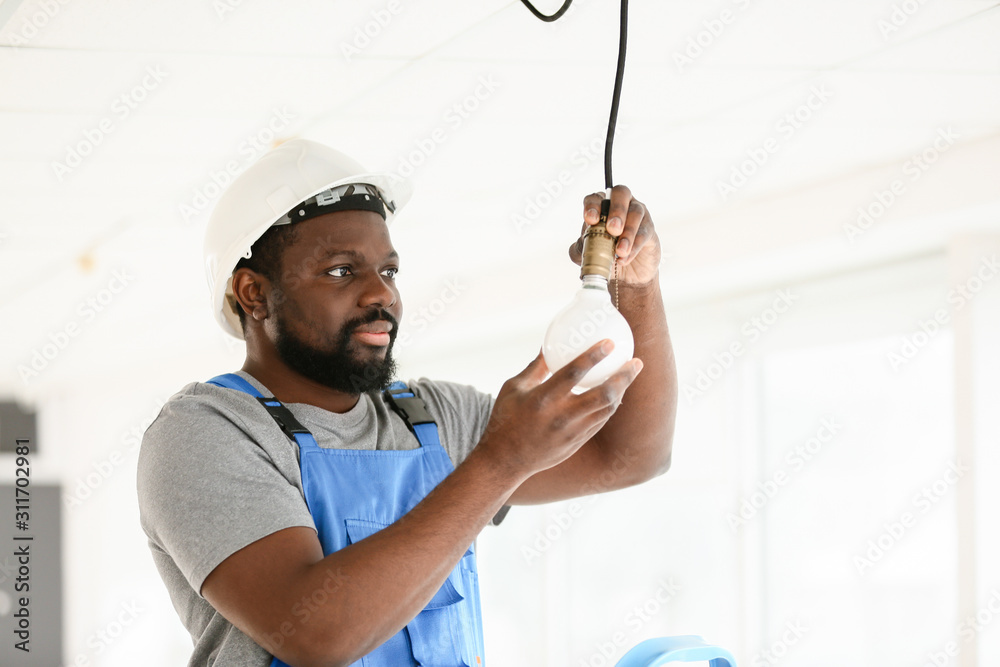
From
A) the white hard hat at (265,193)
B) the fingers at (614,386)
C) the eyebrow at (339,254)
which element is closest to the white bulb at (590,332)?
the fingers at (614,386)

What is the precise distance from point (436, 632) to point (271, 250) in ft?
2.07

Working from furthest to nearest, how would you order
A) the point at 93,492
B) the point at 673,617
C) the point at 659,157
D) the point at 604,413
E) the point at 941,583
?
1. the point at 93,492
2. the point at 673,617
3. the point at 941,583
4. the point at 659,157
5. the point at 604,413

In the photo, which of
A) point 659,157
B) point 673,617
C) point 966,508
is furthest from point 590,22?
point 673,617

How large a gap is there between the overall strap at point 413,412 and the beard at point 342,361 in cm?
8

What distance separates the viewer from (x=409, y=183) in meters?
1.76

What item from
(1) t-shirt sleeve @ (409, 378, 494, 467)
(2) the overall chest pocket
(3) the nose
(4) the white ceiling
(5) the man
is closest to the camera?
(5) the man

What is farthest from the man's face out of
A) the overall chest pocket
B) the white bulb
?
the white bulb

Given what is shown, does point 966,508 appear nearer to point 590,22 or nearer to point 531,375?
point 590,22

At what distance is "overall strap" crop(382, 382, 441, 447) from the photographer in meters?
1.56

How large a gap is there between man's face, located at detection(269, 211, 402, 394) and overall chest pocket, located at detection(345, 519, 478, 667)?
249 mm

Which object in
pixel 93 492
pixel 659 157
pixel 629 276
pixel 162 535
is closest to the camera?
pixel 162 535

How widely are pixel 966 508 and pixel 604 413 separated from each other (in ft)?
9.62

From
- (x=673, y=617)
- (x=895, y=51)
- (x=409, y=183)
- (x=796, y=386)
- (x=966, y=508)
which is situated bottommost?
(x=673, y=617)

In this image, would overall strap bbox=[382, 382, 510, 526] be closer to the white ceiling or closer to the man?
the man
